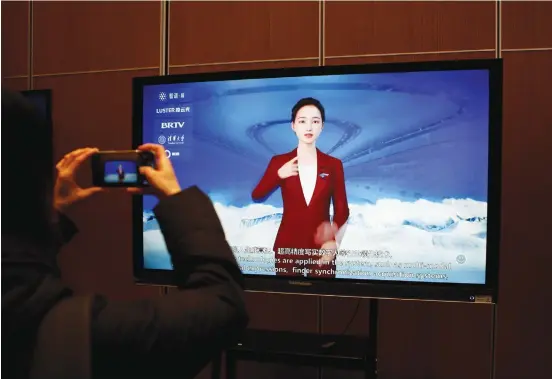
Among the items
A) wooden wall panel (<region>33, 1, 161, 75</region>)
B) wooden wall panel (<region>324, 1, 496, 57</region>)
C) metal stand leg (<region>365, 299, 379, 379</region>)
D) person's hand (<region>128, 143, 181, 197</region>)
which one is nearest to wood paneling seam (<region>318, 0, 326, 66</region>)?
wooden wall panel (<region>324, 1, 496, 57</region>)

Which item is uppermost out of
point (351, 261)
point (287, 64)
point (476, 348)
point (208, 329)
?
point (287, 64)

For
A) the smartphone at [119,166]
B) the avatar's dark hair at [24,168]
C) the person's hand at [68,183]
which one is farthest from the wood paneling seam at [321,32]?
the avatar's dark hair at [24,168]

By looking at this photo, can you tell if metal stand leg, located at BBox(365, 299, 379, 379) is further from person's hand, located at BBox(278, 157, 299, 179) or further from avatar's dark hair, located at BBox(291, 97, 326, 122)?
avatar's dark hair, located at BBox(291, 97, 326, 122)

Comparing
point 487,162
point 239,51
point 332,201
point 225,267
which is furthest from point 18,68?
point 225,267

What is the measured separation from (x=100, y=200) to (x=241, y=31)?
1.28 metres

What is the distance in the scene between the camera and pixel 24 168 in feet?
1.85

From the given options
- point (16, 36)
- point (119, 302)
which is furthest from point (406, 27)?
point (16, 36)

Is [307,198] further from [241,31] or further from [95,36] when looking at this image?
→ [95,36]

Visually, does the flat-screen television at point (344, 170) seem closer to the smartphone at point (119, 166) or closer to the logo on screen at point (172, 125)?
the logo on screen at point (172, 125)

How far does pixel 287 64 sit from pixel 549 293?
67.3 inches

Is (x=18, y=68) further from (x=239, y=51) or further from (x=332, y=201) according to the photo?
(x=332, y=201)

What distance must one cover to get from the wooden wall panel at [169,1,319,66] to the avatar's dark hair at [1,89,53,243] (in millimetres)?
2170

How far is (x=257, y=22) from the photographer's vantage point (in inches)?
105

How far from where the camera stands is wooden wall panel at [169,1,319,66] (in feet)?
8.52
